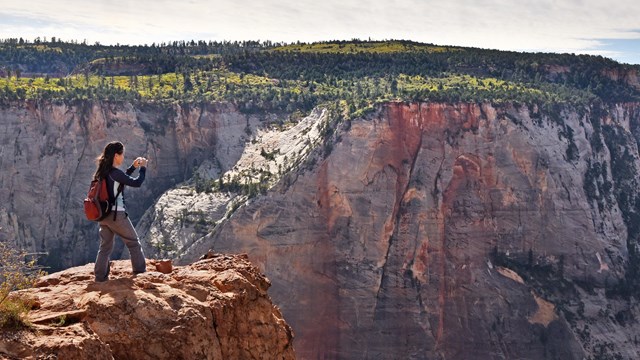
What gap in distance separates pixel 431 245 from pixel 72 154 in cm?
3124

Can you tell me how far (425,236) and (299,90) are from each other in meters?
24.5

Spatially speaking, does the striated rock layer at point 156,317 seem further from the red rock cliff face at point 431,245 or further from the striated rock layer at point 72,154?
the striated rock layer at point 72,154

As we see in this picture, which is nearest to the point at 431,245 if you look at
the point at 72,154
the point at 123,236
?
the point at 72,154

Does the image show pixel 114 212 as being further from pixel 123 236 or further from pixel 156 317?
pixel 156 317

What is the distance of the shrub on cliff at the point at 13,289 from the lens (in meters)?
17.9

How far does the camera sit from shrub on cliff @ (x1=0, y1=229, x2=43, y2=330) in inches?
705

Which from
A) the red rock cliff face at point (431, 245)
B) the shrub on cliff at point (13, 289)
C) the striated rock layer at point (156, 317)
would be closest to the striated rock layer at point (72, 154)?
the red rock cliff face at point (431, 245)

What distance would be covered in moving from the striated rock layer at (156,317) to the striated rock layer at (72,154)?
2608 inches

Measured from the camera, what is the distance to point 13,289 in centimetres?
2033

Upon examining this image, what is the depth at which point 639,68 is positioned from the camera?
101125 mm

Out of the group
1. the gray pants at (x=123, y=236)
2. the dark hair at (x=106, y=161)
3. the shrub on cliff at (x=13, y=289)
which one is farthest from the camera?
the gray pants at (x=123, y=236)

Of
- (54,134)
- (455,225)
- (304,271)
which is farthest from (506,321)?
(54,134)

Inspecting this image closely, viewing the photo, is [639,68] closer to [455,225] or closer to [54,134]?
[455,225]

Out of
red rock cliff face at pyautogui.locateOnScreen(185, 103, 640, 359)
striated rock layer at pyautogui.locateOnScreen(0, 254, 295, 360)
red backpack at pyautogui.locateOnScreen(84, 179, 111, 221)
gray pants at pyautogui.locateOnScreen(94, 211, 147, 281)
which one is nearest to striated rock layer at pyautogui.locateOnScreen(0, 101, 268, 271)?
red rock cliff face at pyautogui.locateOnScreen(185, 103, 640, 359)
